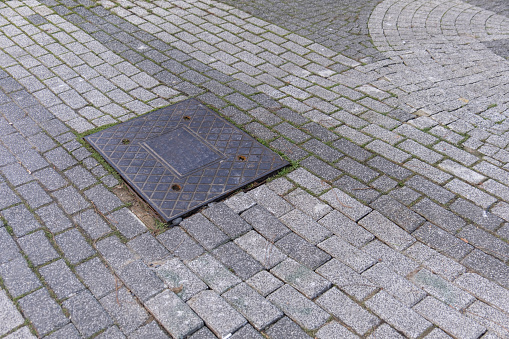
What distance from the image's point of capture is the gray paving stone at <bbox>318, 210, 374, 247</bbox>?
11.8ft

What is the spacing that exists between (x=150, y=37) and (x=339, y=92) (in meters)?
2.78

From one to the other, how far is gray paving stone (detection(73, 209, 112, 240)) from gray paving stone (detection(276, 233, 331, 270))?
1.36 meters

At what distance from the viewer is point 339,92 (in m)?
5.39

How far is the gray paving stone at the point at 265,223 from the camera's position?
3633mm

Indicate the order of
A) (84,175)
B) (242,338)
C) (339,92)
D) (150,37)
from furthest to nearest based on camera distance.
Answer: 1. (150,37)
2. (339,92)
3. (84,175)
4. (242,338)

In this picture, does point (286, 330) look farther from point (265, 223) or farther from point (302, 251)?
point (265, 223)

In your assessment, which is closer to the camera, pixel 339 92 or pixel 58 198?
pixel 58 198

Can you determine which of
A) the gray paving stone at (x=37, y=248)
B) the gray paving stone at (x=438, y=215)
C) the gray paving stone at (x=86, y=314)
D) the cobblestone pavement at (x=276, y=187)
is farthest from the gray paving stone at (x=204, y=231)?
the gray paving stone at (x=438, y=215)

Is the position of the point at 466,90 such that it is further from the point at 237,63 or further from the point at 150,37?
the point at 150,37

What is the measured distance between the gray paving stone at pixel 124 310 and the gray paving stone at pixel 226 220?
89 cm

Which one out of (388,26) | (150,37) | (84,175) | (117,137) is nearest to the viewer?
(84,175)

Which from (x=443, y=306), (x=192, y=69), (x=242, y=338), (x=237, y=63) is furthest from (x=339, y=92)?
Result: (x=242, y=338)

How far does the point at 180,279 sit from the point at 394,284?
1480mm

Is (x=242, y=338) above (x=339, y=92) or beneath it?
beneath
